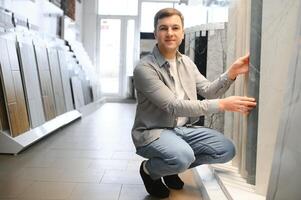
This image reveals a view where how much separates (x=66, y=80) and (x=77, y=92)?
Result: 669 millimetres

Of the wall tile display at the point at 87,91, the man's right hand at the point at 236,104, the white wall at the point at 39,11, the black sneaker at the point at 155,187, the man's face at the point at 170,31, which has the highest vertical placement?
the white wall at the point at 39,11

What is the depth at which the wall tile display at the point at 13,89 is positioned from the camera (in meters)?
3.39

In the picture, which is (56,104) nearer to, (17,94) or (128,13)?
(17,94)

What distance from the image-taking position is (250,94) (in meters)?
2.05

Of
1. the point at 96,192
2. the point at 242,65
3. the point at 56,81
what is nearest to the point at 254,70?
the point at 242,65

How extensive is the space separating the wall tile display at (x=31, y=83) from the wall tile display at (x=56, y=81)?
2.20 ft

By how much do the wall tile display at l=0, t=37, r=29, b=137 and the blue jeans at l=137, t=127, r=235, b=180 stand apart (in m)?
1.76

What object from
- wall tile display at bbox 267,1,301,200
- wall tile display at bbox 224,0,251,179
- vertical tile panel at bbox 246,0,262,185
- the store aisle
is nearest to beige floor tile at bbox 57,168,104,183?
the store aisle

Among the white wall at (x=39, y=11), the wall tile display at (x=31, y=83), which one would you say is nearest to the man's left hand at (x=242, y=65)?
the wall tile display at (x=31, y=83)

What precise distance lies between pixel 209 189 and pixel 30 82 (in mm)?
2688

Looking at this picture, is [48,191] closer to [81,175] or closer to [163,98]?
[81,175]

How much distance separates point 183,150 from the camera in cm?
202

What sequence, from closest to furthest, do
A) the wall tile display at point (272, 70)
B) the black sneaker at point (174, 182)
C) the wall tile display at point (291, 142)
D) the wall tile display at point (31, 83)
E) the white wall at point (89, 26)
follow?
the wall tile display at point (291, 142) → the wall tile display at point (272, 70) → the black sneaker at point (174, 182) → the wall tile display at point (31, 83) → the white wall at point (89, 26)

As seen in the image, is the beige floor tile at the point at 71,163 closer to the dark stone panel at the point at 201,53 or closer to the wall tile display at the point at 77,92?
the dark stone panel at the point at 201,53
